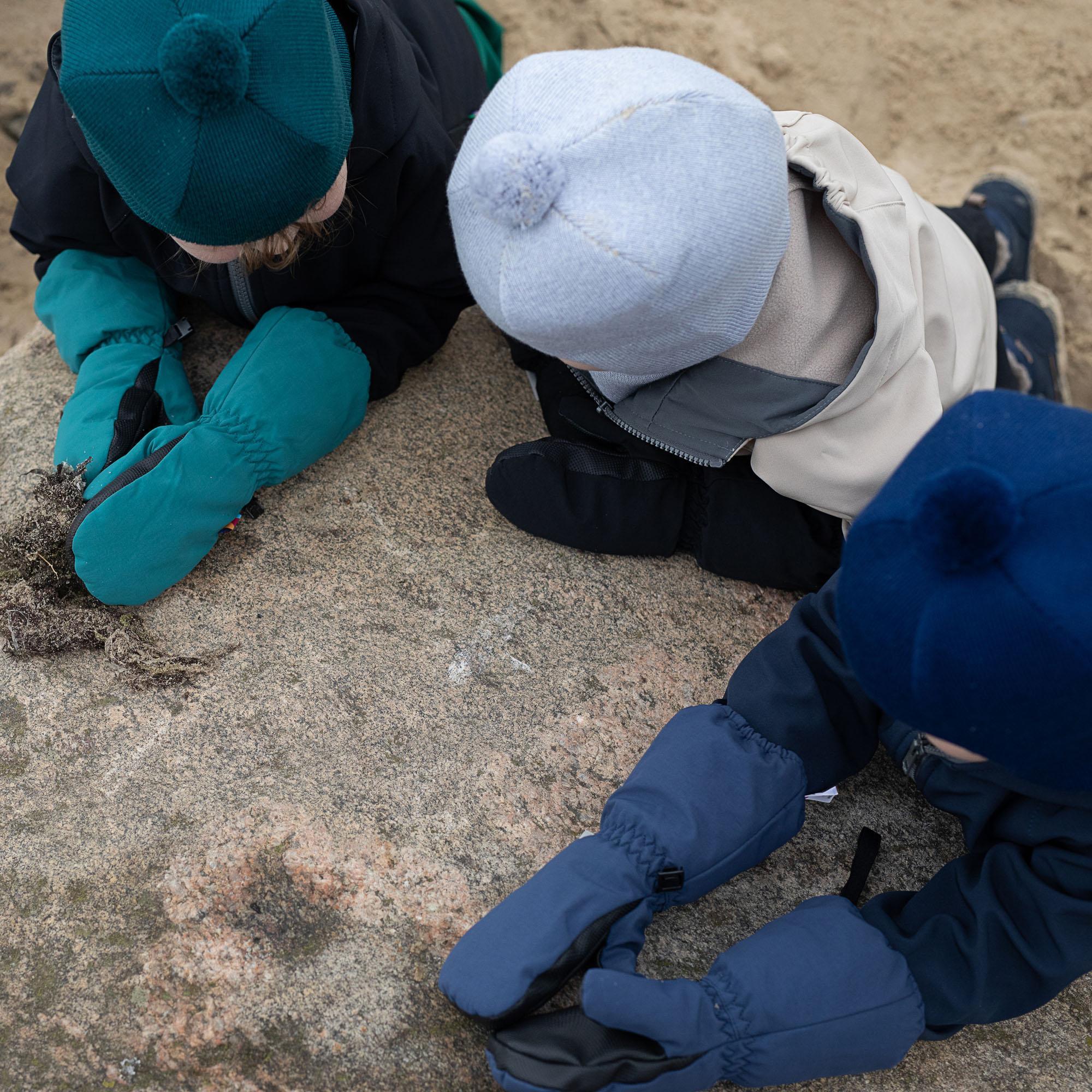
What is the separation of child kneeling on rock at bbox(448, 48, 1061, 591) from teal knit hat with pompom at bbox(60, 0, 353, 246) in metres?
0.18

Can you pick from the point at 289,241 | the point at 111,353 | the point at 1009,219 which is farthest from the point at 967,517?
the point at 1009,219

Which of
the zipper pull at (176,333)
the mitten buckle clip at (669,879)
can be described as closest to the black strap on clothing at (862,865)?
the mitten buckle clip at (669,879)

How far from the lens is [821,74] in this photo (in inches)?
92.0

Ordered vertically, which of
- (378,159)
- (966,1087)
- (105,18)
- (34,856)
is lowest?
(34,856)

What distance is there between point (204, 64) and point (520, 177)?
325mm

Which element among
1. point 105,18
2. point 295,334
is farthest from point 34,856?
point 105,18

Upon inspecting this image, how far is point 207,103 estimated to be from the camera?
3.17ft

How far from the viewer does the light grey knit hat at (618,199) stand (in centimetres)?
92

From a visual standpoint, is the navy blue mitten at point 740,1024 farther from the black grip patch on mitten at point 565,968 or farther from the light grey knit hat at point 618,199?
the light grey knit hat at point 618,199

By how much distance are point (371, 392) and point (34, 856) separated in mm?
760

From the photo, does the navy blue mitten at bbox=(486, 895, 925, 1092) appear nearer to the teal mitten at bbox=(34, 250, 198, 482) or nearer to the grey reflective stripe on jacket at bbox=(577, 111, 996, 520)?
the grey reflective stripe on jacket at bbox=(577, 111, 996, 520)

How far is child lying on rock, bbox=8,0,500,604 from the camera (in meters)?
0.99

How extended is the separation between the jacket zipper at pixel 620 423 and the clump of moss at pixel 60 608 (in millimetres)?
577

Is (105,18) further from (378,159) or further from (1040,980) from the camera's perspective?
(1040,980)
